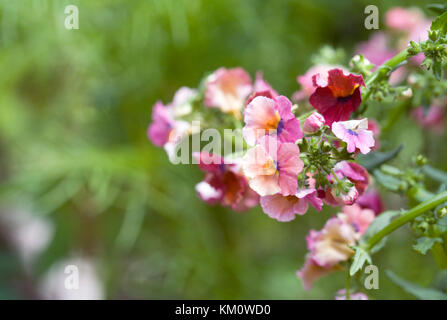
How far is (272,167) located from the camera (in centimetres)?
30

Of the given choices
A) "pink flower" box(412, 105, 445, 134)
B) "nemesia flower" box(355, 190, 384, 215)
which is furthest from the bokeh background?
"nemesia flower" box(355, 190, 384, 215)

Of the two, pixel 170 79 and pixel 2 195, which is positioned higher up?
pixel 170 79

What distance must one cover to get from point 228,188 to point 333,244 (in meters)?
0.09

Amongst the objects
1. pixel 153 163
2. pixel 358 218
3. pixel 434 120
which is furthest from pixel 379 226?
pixel 153 163

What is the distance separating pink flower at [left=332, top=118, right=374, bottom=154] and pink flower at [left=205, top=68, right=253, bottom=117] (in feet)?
0.42

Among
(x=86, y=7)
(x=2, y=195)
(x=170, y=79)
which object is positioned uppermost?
(x=86, y=7)

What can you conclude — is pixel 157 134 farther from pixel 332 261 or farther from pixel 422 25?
pixel 422 25

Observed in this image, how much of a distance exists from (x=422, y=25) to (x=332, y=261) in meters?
0.38

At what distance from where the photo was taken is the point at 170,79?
824 mm

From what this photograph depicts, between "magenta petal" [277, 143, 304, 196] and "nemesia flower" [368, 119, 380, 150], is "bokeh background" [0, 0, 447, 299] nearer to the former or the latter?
"nemesia flower" [368, 119, 380, 150]

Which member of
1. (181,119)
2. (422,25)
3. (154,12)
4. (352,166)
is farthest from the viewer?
(154,12)

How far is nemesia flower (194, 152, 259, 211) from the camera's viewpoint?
358 mm

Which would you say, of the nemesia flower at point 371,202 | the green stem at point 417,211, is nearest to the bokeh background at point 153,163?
the nemesia flower at point 371,202
